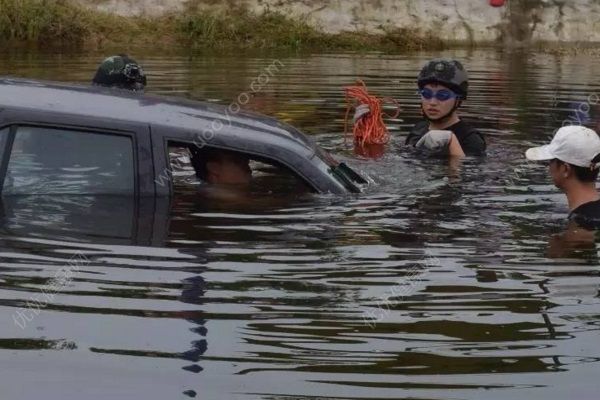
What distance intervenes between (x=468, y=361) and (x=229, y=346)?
3.16 ft

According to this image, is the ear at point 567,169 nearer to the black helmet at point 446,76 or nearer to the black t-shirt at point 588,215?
the black t-shirt at point 588,215

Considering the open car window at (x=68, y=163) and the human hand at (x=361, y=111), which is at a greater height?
the open car window at (x=68, y=163)

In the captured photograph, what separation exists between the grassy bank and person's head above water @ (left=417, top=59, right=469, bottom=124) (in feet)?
45.8

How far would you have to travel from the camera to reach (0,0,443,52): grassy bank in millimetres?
24234

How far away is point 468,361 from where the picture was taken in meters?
5.59

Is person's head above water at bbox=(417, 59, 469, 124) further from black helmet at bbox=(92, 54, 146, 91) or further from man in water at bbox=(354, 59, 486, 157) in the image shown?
black helmet at bbox=(92, 54, 146, 91)

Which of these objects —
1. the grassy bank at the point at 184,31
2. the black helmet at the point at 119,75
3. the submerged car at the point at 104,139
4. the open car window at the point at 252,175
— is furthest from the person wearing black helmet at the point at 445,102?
the grassy bank at the point at 184,31

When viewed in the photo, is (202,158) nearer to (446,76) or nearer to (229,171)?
(229,171)

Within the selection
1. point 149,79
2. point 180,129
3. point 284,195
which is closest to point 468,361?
point 180,129

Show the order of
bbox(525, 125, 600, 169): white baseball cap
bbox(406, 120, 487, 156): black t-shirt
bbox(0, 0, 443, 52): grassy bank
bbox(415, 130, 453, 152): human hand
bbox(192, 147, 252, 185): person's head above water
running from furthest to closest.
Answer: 1. bbox(0, 0, 443, 52): grassy bank
2. bbox(406, 120, 487, 156): black t-shirt
3. bbox(415, 130, 453, 152): human hand
4. bbox(525, 125, 600, 169): white baseball cap
5. bbox(192, 147, 252, 185): person's head above water

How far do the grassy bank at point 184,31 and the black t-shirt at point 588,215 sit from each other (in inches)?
666

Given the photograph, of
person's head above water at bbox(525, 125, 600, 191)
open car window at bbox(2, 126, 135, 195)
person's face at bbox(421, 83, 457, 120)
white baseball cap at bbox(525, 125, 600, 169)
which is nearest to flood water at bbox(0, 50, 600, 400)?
open car window at bbox(2, 126, 135, 195)

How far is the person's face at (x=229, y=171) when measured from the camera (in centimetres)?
823

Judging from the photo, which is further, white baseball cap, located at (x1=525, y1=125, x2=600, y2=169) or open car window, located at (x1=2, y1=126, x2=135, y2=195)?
white baseball cap, located at (x1=525, y1=125, x2=600, y2=169)
